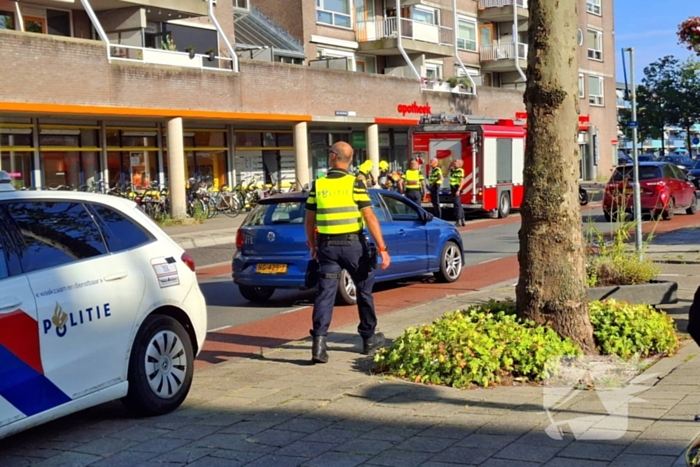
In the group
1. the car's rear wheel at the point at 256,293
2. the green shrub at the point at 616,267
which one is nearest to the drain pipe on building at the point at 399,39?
the car's rear wheel at the point at 256,293

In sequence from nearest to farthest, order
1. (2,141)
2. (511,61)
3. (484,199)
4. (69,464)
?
1. (69,464)
2. (2,141)
3. (484,199)
4. (511,61)

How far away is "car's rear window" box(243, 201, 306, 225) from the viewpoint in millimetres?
11570

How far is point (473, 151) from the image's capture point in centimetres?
2612

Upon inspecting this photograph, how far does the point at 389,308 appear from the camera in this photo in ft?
36.5

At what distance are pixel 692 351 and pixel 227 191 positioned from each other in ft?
79.8

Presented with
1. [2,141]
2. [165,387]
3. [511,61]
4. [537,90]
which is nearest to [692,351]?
[537,90]

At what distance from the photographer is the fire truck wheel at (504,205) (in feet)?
90.7

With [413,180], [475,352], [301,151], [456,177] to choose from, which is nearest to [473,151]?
[456,177]

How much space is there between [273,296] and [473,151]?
47.6ft

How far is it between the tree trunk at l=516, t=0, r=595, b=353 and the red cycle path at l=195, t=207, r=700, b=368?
284cm

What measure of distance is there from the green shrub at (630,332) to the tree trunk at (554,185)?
0.59ft

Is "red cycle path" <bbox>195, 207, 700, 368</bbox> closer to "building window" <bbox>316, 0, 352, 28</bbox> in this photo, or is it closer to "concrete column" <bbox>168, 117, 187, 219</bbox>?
"concrete column" <bbox>168, 117, 187, 219</bbox>

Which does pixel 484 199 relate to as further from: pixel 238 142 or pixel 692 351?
pixel 692 351

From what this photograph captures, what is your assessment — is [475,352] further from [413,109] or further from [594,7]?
[594,7]
